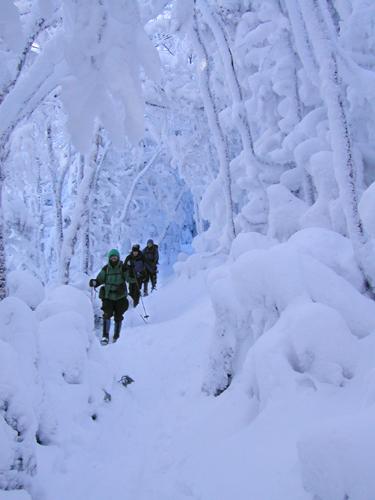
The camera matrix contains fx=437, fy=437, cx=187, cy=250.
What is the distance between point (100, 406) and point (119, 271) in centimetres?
430

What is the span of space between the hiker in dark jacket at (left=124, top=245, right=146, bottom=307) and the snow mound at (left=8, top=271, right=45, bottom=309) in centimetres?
447

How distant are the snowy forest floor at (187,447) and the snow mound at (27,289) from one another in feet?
7.57

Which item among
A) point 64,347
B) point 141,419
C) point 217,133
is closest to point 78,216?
point 217,133

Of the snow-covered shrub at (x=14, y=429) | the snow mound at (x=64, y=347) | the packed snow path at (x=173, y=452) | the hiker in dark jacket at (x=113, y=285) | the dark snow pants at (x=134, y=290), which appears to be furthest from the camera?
the dark snow pants at (x=134, y=290)

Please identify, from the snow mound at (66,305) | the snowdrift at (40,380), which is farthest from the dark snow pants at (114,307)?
the snow mound at (66,305)

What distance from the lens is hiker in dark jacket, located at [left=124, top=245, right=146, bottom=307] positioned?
12875 mm

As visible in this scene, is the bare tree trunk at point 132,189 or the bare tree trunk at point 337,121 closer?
the bare tree trunk at point 337,121

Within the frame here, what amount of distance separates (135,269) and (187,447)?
32.4ft

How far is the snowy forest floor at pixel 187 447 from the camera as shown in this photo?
10.9 ft

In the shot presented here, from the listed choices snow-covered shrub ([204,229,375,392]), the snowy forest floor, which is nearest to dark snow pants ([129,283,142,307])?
the snowy forest floor

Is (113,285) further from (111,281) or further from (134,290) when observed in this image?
(134,290)

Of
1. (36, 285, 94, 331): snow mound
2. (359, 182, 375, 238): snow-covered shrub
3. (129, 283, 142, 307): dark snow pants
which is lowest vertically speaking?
(129, 283, 142, 307): dark snow pants

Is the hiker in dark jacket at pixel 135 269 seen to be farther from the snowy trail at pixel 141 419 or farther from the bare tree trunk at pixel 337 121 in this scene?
the bare tree trunk at pixel 337 121

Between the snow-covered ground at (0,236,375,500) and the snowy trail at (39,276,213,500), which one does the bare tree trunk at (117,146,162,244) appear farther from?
the snow-covered ground at (0,236,375,500)
